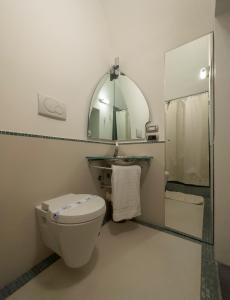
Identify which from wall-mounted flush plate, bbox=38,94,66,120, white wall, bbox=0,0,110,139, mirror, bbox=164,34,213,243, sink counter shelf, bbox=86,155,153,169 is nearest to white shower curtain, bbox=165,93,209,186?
mirror, bbox=164,34,213,243

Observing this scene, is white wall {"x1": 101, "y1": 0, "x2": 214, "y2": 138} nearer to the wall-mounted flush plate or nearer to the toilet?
the wall-mounted flush plate

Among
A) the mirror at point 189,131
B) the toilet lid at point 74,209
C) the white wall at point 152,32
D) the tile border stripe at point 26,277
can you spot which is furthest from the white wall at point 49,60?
the tile border stripe at point 26,277

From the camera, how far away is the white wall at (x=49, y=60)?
3.29ft

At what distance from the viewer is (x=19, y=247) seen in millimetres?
1018

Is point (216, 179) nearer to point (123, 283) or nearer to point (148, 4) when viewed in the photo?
point (123, 283)

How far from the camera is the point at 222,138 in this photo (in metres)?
1.14

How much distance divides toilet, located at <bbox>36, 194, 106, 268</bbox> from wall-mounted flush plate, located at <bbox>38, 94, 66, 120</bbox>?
0.67 m

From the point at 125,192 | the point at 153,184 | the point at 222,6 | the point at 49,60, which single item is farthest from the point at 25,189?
the point at 222,6

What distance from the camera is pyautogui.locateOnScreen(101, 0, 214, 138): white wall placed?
4.63 feet

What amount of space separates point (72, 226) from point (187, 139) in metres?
1.37

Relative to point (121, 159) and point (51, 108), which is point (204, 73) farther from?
Answer: point (51, 108)

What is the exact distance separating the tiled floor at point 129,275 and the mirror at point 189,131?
1.21ft

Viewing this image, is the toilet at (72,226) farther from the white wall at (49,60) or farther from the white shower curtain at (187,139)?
the white shower curtain at (187,139)

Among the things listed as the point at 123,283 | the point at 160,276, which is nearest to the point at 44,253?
the point at 123,283
